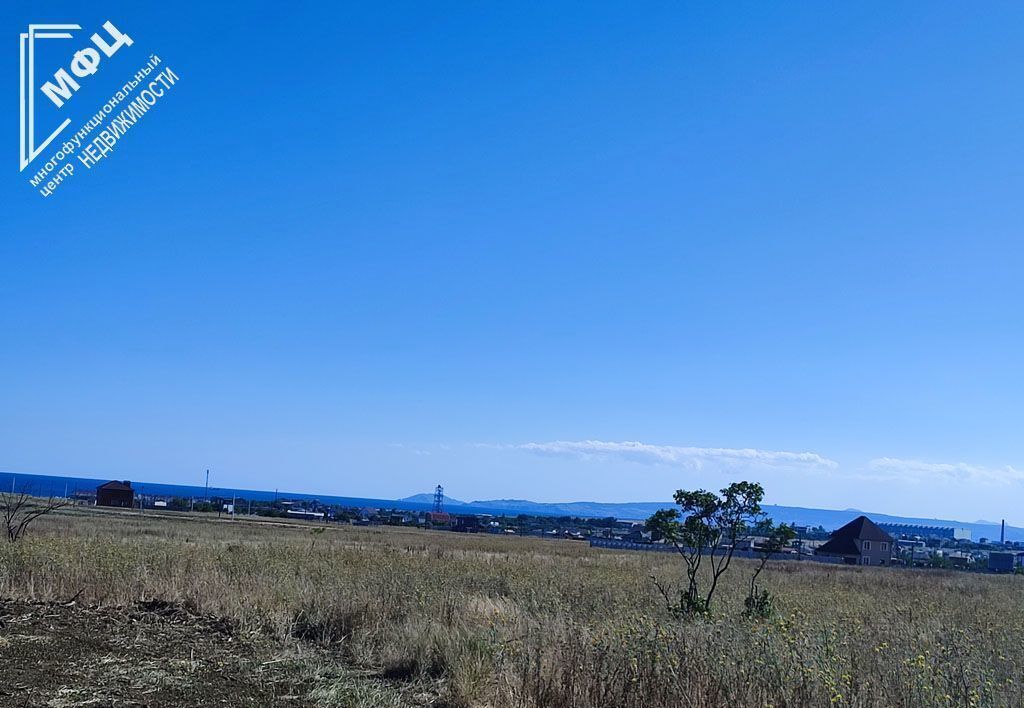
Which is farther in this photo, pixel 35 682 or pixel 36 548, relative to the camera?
pixel 36 548

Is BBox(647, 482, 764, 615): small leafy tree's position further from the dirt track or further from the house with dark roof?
the house with dark roof

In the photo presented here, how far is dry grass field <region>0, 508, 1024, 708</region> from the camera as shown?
20.1 feet

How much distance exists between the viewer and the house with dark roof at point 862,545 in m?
60.5

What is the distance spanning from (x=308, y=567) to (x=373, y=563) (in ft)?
8.85

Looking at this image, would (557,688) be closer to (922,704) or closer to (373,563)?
(922,704)

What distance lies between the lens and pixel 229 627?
10.0m

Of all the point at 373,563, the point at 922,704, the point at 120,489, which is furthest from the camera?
the point at 120,489

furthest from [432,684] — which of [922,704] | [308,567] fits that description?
[308,567]

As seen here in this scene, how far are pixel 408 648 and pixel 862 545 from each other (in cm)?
6010

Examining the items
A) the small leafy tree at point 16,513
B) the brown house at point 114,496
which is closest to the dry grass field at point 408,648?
the small leafy tree at point 16,513

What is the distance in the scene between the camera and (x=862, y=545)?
61094 mm

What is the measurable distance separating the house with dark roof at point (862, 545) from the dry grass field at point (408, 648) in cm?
5250

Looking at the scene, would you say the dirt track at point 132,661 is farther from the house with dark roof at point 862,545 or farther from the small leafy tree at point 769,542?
the house with dark roof at point 862,545

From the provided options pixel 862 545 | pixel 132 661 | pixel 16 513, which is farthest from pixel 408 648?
pixel 862 545
